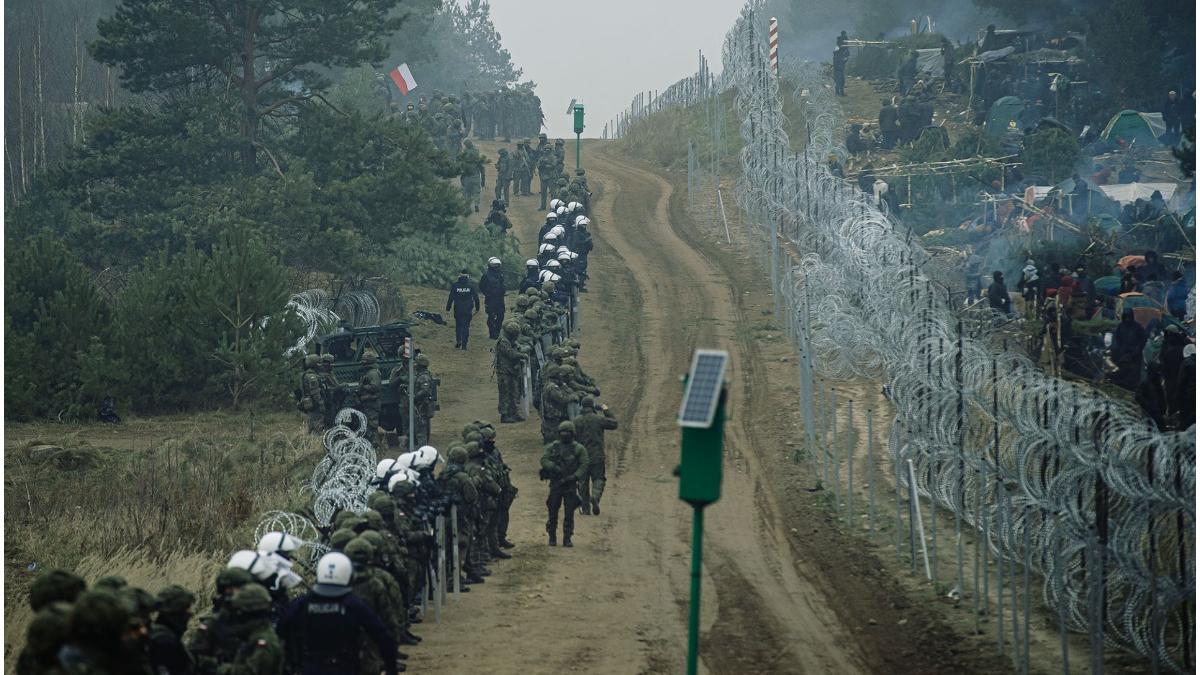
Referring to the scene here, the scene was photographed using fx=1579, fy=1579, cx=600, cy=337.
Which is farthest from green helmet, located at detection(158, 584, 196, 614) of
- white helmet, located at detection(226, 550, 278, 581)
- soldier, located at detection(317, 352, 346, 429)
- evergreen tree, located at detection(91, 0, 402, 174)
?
evergreen tree, located at detection(91, 0, 402, 174)

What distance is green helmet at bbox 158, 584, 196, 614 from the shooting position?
9438mm

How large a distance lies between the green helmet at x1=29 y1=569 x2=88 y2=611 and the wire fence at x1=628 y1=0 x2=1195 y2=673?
7111 millimetres

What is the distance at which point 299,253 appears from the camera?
1262 inches

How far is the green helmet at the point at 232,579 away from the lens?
985 cm

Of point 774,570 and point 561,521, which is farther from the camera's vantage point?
point 561,521

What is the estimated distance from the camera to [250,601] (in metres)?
9.62

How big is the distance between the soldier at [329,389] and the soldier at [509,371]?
267 centimetres

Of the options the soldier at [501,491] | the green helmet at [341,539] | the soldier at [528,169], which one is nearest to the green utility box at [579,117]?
the soldier at [528,169]

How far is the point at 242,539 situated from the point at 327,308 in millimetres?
13613

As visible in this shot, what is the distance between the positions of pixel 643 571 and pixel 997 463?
13.2ft

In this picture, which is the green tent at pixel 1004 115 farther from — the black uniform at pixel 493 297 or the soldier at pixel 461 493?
the soldier at pixel 461 493

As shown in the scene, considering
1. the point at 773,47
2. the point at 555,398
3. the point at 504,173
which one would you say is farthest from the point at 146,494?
the point at 773,47

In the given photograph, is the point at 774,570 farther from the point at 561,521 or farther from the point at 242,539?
the point at 242,539

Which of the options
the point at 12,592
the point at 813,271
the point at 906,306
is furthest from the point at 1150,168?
the point at 12,592
